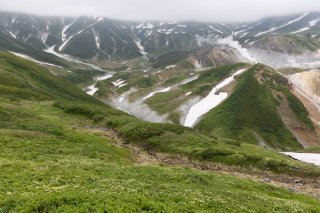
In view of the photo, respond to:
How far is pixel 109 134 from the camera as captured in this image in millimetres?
82188

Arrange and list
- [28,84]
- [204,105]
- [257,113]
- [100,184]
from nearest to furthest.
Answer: [100,184] → [28,84] → [257,113] → [204,105]

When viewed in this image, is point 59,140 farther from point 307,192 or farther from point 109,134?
point 307,192

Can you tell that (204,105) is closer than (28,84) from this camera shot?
No

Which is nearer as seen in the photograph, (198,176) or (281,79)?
(198,176)

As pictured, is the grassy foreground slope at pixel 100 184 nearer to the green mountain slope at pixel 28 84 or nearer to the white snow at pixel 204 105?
the green mountain slope at pixel 28 84

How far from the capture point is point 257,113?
16062 centimetres

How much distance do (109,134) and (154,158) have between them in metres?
19.5

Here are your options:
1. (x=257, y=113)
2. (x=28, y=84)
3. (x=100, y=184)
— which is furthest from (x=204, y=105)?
(x=100, y=184)

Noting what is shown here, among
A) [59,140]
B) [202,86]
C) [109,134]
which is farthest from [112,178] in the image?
[202,86]

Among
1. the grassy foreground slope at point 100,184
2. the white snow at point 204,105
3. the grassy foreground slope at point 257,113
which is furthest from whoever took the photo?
the white snow at point 204,105

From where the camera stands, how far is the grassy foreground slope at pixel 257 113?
142625 mm

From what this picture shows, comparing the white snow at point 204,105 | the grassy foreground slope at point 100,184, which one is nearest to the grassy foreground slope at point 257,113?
the white snow at point 204,105

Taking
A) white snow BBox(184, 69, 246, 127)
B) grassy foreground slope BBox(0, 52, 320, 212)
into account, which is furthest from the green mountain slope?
white snow BBox(184, 69, 246, 127)

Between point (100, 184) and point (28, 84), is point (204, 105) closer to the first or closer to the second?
point (28, 84)
